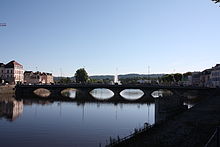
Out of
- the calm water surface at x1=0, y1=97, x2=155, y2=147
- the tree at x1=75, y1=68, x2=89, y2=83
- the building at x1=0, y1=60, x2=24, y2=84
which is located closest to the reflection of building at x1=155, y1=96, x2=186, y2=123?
the calm water surface at x1=0, y1=97, x2=155, y2=147

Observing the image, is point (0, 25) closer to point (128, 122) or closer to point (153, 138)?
point (128, 122)

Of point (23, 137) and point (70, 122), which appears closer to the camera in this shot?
point (23, 137)

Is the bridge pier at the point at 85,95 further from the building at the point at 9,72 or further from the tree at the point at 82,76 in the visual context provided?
the tree at the point at 82,76

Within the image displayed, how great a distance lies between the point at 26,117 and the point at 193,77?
149050mm

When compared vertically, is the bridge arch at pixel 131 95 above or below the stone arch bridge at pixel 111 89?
below

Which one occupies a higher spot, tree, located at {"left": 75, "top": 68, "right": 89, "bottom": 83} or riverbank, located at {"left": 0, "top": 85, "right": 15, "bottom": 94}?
tree, located at {"left": 75, "top": 68, "right": 89, "bottom": 83}

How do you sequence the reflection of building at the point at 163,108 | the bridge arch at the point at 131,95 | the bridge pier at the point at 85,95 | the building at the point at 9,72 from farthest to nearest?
the building at the point at 9,72 → the bridge arch at the point at 131,95 → the bridge pier at the point at 85,95 → the reflection of building at the point at 163,108

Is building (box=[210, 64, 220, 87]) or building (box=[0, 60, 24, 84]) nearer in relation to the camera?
building (box=[210, 64, 220, 87])

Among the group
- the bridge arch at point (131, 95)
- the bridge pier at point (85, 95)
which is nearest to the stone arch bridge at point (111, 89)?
the bridge pier at point (85, 95)

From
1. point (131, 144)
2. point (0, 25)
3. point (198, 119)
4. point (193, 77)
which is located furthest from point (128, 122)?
point (193, 77)

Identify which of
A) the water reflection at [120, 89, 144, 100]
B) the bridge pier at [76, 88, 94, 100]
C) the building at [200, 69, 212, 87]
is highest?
the building at [200, 69, 212, 87]

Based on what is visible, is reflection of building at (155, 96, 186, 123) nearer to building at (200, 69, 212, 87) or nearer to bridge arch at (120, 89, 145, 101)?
bridge arch at (120, 89, 145, 101)

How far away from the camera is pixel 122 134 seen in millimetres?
36750

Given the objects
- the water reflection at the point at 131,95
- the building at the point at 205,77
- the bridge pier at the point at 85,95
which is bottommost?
the water reflection at the point at 131,95
